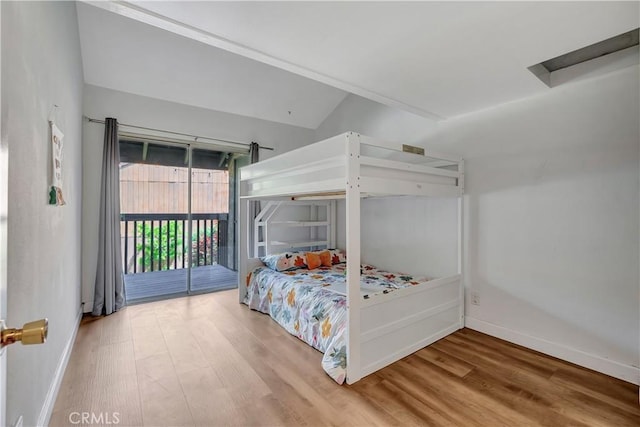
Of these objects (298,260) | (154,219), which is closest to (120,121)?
(154,219)

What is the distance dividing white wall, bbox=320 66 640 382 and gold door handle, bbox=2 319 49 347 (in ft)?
9.34

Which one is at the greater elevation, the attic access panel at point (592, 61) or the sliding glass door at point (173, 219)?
the attic access panel at point (592, 61)

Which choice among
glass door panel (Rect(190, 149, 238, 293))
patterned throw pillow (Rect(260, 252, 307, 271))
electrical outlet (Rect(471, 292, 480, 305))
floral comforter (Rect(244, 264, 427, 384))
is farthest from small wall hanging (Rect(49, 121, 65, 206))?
electrical outlet (Rect(471, 292, 480, 305))

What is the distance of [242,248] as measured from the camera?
3.54 m

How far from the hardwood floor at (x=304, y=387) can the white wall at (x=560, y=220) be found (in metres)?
0.25

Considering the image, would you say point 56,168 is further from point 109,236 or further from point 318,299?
point 318,299

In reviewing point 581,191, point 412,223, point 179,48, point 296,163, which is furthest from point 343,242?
point 179,48

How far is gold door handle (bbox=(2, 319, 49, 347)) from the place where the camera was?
0.53 metres

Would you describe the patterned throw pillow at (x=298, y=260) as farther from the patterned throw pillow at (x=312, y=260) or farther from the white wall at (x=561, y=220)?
the white wall at (x=561, y=220)

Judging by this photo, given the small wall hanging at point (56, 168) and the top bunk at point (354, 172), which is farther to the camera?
the top bunk at point (354, 172)

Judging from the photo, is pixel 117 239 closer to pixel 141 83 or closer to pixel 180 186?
pixel 180 186

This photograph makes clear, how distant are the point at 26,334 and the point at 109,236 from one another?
10.0 ft

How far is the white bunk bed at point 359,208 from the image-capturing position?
6.14 feet

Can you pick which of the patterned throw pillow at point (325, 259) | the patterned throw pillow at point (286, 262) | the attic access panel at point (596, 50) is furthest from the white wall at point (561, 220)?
the patterned throw pillow at point (286, 262)
